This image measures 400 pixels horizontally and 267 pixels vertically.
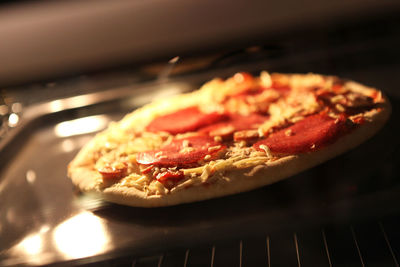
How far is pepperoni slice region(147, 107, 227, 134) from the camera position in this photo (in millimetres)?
1659

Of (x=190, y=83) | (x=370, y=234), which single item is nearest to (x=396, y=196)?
(x=370, y=234)

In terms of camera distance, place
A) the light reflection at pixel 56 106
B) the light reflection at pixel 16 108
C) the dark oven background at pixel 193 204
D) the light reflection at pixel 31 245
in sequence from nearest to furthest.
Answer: the dark oven background at pixel 193 204 < the light reflection at pixel 31 245 < the light reflection at pixel 16 108 < the light reflection at pixel 56 106

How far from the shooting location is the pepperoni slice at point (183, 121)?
1659 millimetres

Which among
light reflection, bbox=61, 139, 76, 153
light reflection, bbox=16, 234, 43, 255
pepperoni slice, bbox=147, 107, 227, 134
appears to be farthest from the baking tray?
pepperoni slice, bbox=147, 107, 227, 134

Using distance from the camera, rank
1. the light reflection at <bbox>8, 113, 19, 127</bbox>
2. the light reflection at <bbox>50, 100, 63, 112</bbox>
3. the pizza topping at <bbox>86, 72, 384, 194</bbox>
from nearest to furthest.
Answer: the pizza topping at <bbox>86, 72, 384, 194</bbox>
the light reflection at <bbox>8, 113, 19, 127</bbox>
the light reflection at <bbox>50, 100, 63, 112</bbox>

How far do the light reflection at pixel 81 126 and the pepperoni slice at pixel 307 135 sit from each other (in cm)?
87

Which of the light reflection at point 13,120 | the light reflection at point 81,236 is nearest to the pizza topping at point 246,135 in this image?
the light reflection at point 81,236

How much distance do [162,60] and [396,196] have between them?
0.74 meters

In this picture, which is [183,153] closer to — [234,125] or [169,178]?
[169,178]

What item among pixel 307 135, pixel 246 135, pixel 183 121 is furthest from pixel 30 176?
pixel 307 135

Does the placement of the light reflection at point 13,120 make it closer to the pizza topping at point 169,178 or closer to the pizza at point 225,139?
the pizza at point 225,139

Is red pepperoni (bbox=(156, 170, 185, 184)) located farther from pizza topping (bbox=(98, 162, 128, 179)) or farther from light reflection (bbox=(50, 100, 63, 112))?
light reflection (bbox=(50, 100, 63, 112))

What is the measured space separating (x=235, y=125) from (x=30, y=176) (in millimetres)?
834

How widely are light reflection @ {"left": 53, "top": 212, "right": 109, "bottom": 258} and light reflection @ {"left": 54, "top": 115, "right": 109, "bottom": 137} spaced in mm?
689
